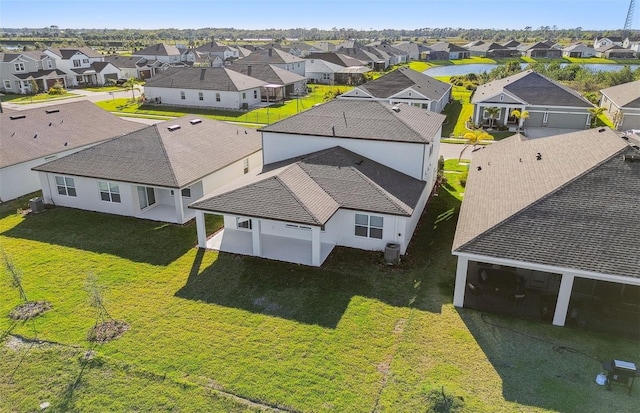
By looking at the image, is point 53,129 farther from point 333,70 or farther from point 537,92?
point 333,70

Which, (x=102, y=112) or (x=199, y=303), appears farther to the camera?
(x=102, y=112)

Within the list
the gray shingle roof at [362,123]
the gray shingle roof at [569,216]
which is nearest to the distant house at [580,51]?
the gray shingle roof at [362,123]

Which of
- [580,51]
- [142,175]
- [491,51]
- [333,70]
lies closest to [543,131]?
[142,175]

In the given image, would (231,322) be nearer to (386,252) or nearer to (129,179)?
(386,252)

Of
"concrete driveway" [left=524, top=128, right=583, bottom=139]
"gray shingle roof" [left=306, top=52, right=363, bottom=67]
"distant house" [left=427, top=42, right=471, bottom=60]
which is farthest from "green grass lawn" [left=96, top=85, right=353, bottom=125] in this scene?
"distant house" [left=427, top=42, right=471, bottom=60]

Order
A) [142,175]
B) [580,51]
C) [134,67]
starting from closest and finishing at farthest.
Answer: [142,175], [134,67], [580,51]

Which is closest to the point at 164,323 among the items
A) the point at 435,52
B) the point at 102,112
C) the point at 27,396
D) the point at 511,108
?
the point at 27,396
